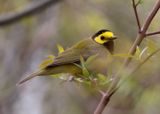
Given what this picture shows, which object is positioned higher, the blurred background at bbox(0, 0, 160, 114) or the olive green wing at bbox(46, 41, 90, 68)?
the olive green wing at bbox(46, 41, 90, 68)

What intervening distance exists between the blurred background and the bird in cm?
145

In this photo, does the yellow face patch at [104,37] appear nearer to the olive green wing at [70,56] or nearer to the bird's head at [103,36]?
the bird's head at [103,36]

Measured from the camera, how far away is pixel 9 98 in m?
5.59

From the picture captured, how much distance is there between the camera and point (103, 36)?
8.98ft

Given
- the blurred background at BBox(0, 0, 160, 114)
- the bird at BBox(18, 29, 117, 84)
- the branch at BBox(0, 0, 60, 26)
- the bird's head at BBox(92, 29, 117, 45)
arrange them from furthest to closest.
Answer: the blurred background at BBox(0, 0, 160, 114), the branch at BBox(0, 0, 60, 26), the bird's head at BBox(92, 29, 117, 45), the bird at BBox(18, 29, 117, 84)

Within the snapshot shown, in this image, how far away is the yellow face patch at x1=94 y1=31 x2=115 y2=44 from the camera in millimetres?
2640

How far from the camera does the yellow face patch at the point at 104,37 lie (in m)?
2.64

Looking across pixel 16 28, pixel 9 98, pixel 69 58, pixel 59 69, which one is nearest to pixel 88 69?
pixel 59 69

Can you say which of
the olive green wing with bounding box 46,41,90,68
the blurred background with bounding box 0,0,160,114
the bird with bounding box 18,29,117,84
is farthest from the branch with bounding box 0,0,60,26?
the olive green wing with bounding box 46,41,90,68

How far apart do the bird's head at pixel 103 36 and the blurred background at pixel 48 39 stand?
144 cm

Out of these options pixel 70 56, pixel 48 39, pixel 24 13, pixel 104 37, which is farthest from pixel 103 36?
pixel 48 39

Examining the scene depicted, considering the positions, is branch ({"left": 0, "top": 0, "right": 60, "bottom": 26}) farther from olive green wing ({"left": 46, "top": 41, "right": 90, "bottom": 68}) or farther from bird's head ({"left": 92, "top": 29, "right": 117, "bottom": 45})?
olive green wing ({"left": 46, "top": 41, "right": 90, "bottom": 68})

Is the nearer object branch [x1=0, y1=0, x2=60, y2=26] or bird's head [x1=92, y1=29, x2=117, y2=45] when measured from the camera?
bird's head [x1=92, y1=29, x2=117, y2=45]

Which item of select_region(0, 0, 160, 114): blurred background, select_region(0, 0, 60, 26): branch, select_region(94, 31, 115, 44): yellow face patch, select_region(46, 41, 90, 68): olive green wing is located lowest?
select_region(0, 0, 160, 114): blurred background
